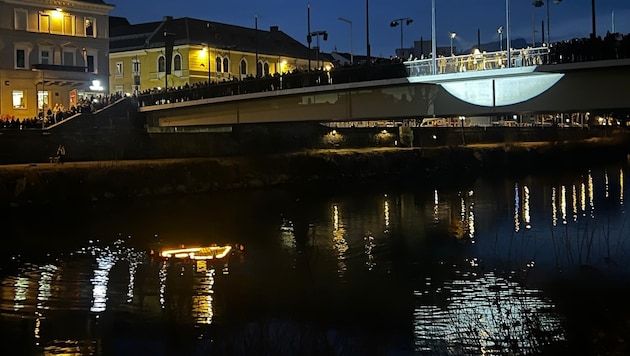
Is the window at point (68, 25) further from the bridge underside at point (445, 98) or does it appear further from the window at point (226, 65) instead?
the bridge underside at point (445, 98)

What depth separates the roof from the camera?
335 ft

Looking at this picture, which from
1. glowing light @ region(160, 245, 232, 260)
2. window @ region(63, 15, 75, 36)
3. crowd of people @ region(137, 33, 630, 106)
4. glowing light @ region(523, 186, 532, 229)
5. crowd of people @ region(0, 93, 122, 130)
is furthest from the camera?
window @ region(63, 15, 75, 36)

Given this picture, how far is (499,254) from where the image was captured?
3494 cm

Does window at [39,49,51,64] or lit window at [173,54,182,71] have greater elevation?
lit window at [173,54,182,71]

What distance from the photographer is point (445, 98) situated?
42062 mm

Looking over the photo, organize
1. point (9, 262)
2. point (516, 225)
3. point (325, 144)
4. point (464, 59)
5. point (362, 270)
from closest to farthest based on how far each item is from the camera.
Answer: point (362, 270), point (9, 262), point (464, 59), point (516, 225), point (325, 144)

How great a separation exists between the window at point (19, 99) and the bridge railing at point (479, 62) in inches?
1884

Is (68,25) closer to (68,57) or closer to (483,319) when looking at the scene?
(68,57)

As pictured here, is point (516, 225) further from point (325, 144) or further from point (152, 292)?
point (325, 144)

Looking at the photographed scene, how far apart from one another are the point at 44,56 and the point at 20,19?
4384mm

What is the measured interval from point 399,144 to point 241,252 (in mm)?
59169

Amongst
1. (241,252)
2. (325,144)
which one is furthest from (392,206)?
(325,144)

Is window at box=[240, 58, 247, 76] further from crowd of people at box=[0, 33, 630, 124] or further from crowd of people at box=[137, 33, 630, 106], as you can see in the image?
crowd of people at box=[137, 33, 630, 106]

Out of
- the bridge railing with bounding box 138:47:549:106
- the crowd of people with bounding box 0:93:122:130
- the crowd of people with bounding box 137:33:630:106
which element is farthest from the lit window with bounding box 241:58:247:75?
the bridge railing with bounding box 138:47:549:106
